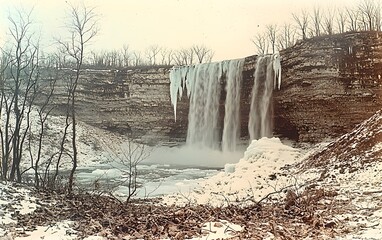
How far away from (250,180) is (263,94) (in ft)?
35.0

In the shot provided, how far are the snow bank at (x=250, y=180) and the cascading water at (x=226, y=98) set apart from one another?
6098mm

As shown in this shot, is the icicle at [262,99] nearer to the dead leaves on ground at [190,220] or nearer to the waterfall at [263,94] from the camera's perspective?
the waterfall at [263,94]

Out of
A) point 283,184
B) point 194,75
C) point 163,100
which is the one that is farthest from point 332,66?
point 163,100

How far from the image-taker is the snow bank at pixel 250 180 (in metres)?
8.16

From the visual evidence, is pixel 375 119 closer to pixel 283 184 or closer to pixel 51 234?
pixel 283 184

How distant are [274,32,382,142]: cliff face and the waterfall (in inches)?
13.9

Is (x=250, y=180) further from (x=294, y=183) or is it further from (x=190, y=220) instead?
(x=190, y=220)

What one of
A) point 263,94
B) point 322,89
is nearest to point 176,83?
point 263,94

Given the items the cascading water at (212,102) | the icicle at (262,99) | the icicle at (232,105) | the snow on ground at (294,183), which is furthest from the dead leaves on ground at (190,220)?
the cascading water at (212,102)

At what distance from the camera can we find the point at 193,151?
72.6 feet

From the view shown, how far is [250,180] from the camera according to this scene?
9562 mm

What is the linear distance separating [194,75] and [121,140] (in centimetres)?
715

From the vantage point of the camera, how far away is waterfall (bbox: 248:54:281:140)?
62.8 feet

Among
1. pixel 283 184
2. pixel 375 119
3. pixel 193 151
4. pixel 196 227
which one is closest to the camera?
pixel 196 227
